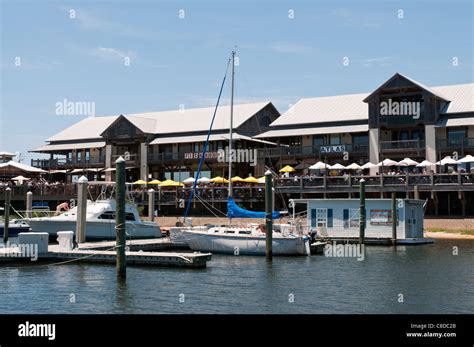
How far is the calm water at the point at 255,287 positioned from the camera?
21.0 m

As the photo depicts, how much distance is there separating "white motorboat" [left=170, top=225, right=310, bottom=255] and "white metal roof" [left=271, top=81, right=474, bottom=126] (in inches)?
1226

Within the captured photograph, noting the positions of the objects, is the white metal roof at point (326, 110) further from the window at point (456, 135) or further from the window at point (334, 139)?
the window at point (456, 135)

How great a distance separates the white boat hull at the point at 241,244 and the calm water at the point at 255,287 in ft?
4.64

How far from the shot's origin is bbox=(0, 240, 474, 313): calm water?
21.0 metres

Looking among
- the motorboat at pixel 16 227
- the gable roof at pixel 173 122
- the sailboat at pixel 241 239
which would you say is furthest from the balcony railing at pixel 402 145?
the motorboat at pixel 16 227

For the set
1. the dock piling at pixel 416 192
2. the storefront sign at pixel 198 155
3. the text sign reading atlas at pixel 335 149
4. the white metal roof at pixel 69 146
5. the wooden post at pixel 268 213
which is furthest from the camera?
the white metal roof at pixel 69 146

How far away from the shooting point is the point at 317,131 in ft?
216

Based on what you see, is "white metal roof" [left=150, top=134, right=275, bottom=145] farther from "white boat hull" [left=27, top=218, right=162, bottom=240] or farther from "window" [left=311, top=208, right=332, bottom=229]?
"white boat hull" [left=27, top=218, right=162, bottom=240]

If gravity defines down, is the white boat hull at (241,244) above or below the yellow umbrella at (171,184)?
below

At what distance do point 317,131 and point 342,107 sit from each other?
5.85m

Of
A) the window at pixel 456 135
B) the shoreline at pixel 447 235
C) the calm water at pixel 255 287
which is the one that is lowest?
the calm water at pixel 255 287
